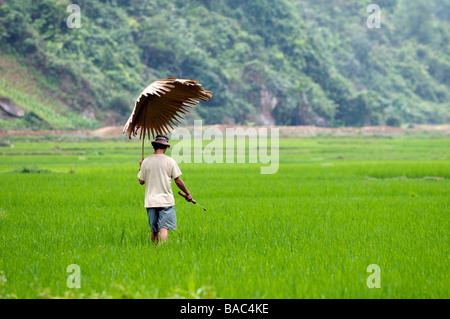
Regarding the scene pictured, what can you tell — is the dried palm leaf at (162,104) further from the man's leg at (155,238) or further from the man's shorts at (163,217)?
the man's leg at (155,238)

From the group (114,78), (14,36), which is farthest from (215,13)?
(14,36)

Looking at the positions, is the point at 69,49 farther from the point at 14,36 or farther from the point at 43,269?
the point at 43,269

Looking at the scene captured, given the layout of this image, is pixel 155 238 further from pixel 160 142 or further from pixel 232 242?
pixel 160 142

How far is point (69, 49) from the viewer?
44.9m

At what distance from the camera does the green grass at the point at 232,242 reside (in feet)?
15.5

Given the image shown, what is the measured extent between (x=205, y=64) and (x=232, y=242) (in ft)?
145

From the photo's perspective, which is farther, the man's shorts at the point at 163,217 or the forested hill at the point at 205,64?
the forested hill at the point at 205,64

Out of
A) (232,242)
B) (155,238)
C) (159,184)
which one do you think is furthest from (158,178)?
(232,242)

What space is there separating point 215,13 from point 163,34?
873cm

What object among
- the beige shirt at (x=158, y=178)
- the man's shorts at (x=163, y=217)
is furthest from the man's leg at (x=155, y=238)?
the beige shirt at (x=158, y=178)

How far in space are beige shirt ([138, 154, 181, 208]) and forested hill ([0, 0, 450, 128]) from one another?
105ft

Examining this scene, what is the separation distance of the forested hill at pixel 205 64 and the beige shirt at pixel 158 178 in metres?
32.0

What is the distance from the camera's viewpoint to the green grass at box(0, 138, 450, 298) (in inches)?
186

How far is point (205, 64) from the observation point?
50.0 meters
